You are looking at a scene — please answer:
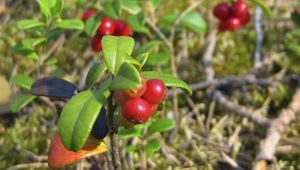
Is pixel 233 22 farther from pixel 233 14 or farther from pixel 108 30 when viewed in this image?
pixel 108 30

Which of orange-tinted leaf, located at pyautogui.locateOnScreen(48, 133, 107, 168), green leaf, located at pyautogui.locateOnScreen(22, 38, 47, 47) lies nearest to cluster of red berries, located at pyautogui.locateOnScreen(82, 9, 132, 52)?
green leaf, located at pyautogui.locateOnScreen(22, 38, 47, 47)

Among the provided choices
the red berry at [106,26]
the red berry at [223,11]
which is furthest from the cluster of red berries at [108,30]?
the red berry at [223,11]

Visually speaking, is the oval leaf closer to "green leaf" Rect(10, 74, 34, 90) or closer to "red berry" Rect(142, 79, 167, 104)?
"red berry" Rect(142, 79, 167, 104)

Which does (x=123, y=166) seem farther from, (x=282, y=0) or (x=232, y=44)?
(x=282, y=0)

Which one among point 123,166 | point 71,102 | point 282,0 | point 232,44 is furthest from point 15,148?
point 282,0

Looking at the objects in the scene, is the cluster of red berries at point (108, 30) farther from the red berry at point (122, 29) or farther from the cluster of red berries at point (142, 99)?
the cluster of red berries at point (142, 99)

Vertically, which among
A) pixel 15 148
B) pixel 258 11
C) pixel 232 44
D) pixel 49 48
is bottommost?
pixel 15 148
